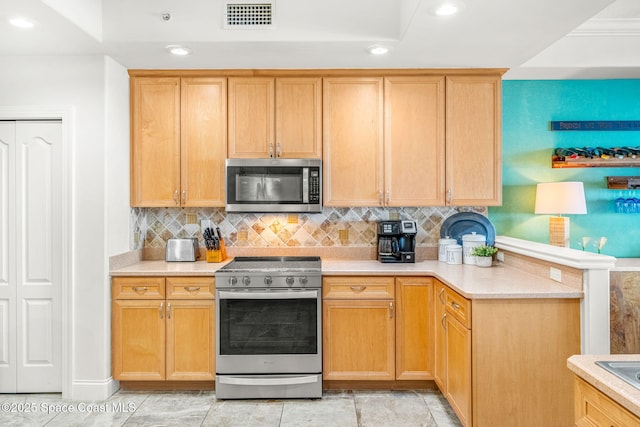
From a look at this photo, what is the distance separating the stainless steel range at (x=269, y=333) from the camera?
3.00 meters

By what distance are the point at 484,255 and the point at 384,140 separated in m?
1.18

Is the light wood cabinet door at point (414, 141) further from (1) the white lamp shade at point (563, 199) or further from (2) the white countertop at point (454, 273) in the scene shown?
(1) the white lamp shade at point (563, 199)

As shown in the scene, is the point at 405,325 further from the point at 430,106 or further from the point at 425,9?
the point at 425,9

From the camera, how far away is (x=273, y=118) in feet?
11.1

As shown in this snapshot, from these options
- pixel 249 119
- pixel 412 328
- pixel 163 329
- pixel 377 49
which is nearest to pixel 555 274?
pixel 412 328

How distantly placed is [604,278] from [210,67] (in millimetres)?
2976

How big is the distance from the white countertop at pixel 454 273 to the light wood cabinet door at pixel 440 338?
0.37 feet

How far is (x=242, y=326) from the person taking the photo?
3.02 metres

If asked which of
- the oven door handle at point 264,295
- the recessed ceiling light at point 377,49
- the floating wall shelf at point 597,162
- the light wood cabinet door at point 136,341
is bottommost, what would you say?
the light wood cabinet door at point 136,341

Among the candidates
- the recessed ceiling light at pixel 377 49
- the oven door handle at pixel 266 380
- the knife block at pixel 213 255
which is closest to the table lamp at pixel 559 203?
the recessed ceiling light at pixel 377 49

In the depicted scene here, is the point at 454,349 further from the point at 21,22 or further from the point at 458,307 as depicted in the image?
the point at 21,22

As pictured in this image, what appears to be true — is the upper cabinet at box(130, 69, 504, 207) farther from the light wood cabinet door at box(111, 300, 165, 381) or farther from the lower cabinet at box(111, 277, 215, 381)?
the light wood cabinet door at box(111, 300, 165, 381)

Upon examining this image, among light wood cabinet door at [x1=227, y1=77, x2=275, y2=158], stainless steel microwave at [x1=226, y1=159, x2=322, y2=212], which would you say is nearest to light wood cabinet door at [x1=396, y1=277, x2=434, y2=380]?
stainless steel microwave at [x1=226, y1=159, x2=322, y2=212]

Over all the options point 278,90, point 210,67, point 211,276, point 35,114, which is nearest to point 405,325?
point 211,276
